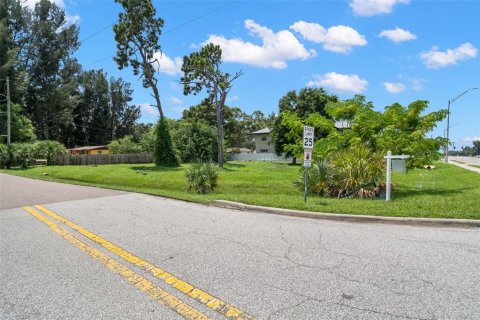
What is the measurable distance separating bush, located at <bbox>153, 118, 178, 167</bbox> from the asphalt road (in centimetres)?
2515

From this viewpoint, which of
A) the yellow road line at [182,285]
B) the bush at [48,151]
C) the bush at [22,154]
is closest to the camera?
the yellow road line at [182,285]

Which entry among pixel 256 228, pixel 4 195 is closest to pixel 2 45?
pixel 4 195

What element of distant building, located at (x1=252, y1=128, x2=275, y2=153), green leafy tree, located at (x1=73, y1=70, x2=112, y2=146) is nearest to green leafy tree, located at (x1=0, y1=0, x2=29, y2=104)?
green leafy tree, located at (x1=73, y1=70, x2=112, y2=146)

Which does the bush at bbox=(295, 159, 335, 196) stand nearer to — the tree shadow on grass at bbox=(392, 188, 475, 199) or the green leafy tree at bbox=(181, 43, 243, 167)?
the tree shadow on grass at bbox=(392, 188, 475, 199)

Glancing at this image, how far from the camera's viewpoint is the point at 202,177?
15.2 metres

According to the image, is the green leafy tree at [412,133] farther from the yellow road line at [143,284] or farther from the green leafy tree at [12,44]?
the green leafy tree at [12,44]

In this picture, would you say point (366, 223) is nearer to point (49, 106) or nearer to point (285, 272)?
point (285, 272)

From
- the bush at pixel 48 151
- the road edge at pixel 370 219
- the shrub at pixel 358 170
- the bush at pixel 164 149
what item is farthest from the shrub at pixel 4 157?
the shrub at pixel 358 170

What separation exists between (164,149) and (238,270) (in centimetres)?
2979

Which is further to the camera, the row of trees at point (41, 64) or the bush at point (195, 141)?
the row of trees at point (41, 64)

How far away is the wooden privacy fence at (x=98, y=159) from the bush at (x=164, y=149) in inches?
463

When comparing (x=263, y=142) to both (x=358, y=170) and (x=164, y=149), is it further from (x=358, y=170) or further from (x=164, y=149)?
(x=358, y=170)

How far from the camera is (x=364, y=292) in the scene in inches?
161

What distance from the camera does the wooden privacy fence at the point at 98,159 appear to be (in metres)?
39.0
